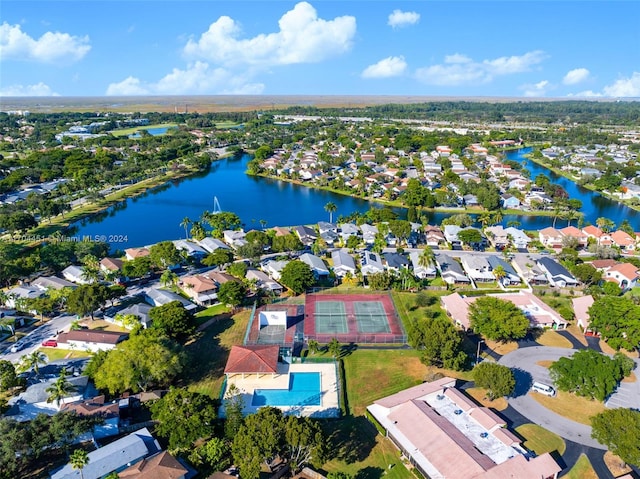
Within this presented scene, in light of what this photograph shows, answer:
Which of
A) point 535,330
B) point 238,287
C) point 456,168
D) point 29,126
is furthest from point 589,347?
point 29,126

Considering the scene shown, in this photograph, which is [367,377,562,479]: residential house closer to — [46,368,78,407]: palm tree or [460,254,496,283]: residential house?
[46,368,78,407]: palm tree

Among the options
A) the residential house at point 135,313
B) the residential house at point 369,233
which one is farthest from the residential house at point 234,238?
the residential house at point 135,313

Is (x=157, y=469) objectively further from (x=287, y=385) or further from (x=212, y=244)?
(x=212, y=244)

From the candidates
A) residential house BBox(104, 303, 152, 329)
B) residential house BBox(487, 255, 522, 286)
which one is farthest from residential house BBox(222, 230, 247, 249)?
residential house BBox(487, 255, 522, 286)

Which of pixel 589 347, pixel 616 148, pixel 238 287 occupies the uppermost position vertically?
pixel 616 148

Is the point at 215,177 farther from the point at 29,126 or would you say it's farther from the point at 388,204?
the point at 29,126

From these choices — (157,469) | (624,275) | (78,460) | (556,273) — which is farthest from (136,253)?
(624,275)

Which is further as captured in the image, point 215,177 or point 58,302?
point 215,177
